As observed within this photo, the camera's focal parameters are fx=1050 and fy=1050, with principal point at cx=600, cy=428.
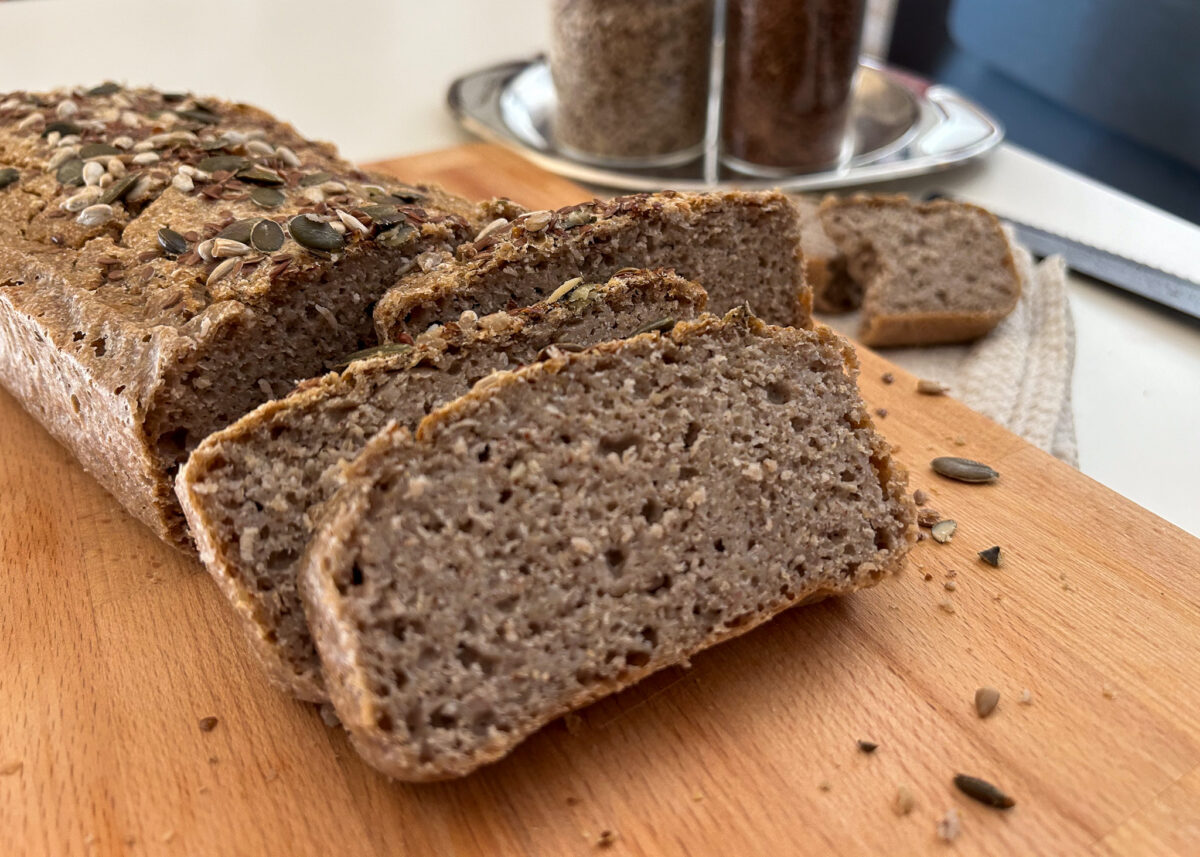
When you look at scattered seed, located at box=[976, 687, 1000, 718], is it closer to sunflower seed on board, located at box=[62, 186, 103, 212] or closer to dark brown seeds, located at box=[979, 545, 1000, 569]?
dark brown seeds, located at box=[979, 545, 1000, 569]

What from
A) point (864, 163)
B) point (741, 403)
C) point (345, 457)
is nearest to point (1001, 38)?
point (864, 163)

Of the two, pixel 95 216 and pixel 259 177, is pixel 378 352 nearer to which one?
pixel 259 177

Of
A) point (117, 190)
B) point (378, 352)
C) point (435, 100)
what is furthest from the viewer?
point (435, 100)

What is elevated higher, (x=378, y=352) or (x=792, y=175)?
(x=378, y=352)

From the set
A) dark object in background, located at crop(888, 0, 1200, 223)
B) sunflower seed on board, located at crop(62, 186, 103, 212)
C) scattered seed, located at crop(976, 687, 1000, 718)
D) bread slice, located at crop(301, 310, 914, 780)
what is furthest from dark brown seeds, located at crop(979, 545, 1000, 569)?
dark object in background, located at crop(888, 0, 1200, 223)

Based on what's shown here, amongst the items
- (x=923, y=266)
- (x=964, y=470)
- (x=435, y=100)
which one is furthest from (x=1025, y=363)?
(x=435, y=100)

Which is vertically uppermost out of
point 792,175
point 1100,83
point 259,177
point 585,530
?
point 259,177

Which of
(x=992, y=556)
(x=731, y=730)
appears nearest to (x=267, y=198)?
(x=731, y=730)

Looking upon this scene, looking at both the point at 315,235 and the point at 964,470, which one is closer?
the point at 315,235

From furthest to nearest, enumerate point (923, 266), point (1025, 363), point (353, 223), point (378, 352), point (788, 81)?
point (788, 81) < point (923, 266) < point (1025, 363) < point (353, 223) < point (378, 352)
